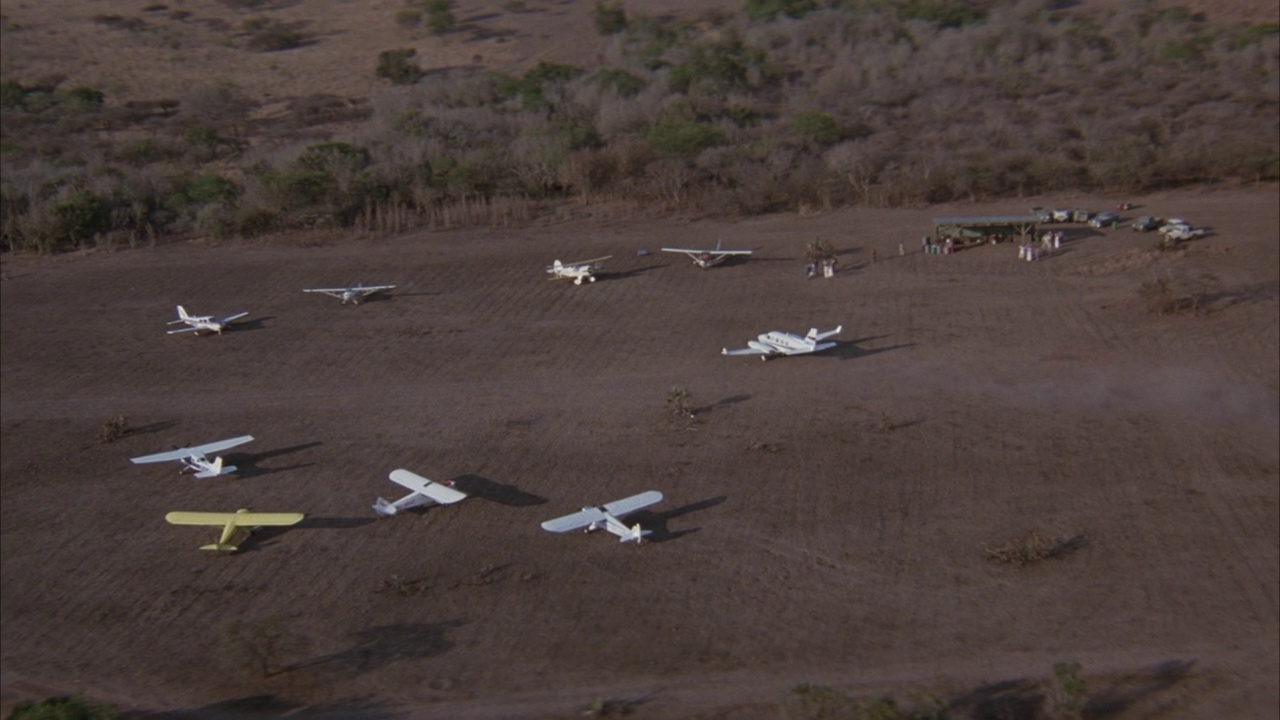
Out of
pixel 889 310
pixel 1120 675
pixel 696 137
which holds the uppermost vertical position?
pixel 696 137

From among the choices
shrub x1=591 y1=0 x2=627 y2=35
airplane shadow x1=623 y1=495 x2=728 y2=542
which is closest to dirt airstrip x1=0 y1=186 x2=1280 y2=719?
airplane shadow x1=623 y1=495 x2=728 y2=542

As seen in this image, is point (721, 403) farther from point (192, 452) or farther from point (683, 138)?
point (683, 138)

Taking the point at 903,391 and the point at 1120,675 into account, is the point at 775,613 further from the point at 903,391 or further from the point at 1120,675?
the point at 903,391

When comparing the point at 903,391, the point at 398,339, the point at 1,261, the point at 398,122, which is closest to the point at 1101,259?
the point at 903,391

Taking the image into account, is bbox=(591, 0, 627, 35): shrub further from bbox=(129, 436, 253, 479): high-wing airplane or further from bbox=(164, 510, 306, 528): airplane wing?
bbox=(164, 510, 306, 528): airplane wing

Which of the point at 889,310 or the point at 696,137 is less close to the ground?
the point at 696,137

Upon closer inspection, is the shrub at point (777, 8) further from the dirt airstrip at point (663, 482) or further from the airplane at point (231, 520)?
the airplane at point (231, 520)

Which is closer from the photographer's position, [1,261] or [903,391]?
[903,391]

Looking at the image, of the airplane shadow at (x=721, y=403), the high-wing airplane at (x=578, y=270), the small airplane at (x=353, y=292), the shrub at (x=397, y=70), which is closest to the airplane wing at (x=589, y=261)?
the high-wing airplane at (x=578, y=270)
